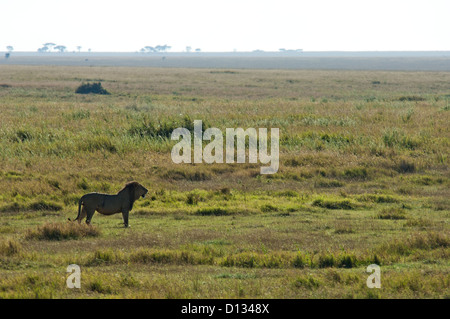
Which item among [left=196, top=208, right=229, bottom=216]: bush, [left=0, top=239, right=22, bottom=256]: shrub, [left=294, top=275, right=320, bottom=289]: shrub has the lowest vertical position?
[left=196, top=208, right=229, bottom=216]: bush

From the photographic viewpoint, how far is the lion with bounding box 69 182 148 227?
14690 mm

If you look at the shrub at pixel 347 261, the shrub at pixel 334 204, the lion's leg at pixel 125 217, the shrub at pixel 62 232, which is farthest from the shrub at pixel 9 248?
the shrub at pixel 334 204

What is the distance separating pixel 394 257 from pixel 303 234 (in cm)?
293

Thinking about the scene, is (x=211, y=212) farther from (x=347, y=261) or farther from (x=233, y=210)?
(x=347, y=261)

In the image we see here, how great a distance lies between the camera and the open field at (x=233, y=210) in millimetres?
10445

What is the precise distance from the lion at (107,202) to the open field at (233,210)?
1.54 feet

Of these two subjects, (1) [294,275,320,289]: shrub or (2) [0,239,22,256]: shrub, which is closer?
(1) [294,275,320,289]: shrub

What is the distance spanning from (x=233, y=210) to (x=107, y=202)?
15.1 ft

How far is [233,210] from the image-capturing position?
18047 millimetres

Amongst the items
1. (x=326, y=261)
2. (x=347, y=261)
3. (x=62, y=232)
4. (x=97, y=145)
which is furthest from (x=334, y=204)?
(x=97, y=145)

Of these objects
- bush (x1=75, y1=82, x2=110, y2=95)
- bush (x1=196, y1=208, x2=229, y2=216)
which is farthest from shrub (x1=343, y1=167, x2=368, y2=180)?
bush (x1=75, y1=82, x2=110, y2=95)

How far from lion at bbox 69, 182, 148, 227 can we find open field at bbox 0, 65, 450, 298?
471 mm

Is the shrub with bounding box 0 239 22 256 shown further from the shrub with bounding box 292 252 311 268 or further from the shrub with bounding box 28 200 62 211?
the shrub with bounding box 292 252 311 268
